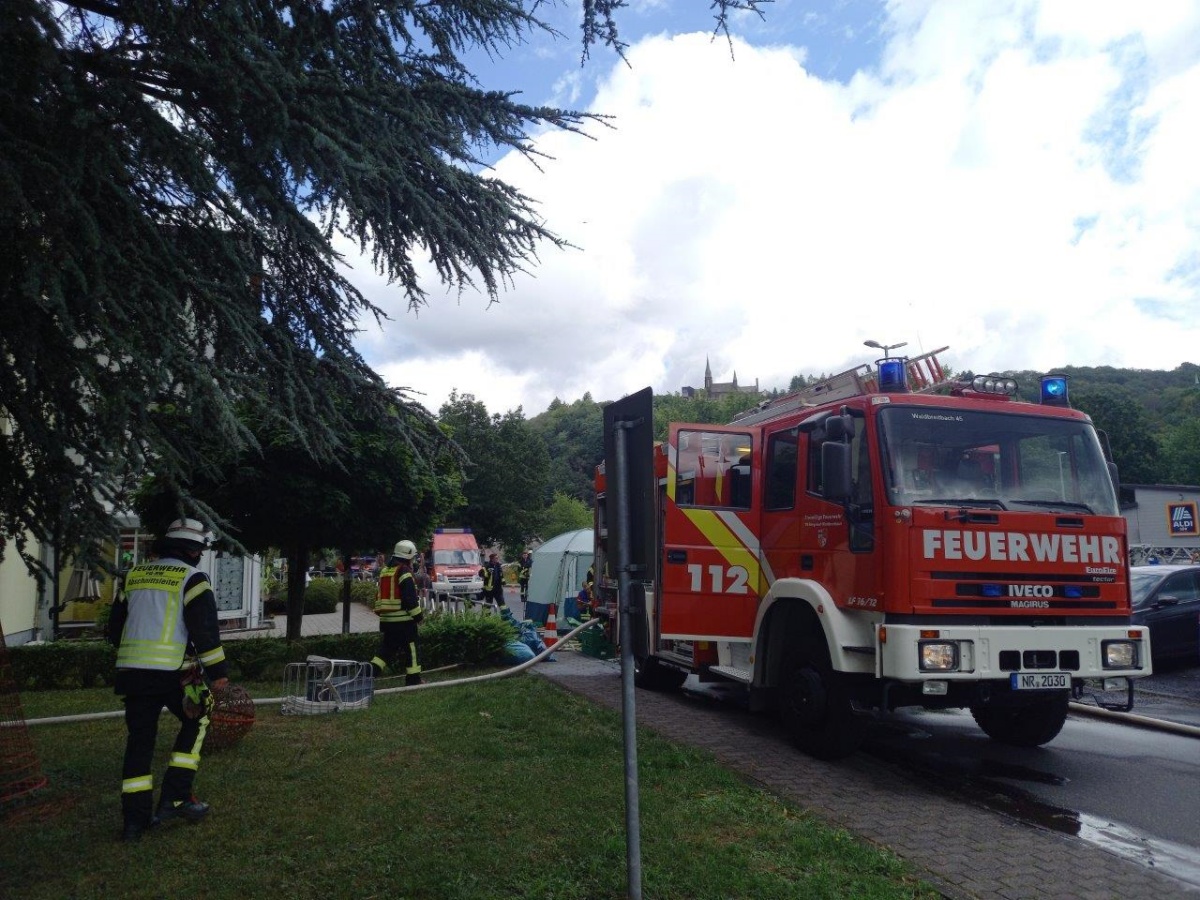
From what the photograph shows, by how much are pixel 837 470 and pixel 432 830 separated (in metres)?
3.76

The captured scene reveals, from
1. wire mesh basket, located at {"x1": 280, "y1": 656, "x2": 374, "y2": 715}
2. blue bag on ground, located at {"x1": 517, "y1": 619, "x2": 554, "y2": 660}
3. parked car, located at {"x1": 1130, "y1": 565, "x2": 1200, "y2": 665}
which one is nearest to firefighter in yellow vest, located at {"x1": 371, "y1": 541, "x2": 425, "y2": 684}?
wire mesh basket, located at {"x1": 280, "y1": 656, "x2": 374, "y2": 715}

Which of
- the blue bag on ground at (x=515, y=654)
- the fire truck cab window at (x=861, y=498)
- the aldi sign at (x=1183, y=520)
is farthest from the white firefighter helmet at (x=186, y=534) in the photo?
the aldi sign at (x=1183, y=520)

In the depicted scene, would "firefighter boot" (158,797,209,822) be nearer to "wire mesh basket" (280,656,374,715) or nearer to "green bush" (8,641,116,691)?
"wire mesh basket" (280,656,374,715)

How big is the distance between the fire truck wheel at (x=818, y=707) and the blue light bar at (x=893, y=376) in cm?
218

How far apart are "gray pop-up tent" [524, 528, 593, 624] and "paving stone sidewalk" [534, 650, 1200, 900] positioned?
464 inches

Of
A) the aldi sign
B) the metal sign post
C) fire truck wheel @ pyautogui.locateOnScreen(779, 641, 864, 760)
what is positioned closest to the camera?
the metal sign post

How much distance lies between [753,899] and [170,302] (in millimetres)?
3898

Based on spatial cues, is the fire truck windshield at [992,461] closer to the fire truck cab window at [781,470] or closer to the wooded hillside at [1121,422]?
the fire truck cab window at [781,470]

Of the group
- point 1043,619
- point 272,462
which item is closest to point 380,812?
point 1043,619

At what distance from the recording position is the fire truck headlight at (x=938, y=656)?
6.28 meters

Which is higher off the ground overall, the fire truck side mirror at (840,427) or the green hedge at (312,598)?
the fire truck side mirror at (840,427)

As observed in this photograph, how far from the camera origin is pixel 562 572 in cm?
2056

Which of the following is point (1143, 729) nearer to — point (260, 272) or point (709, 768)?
point (709, 768)

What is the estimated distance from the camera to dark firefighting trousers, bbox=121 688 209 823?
509 cm
